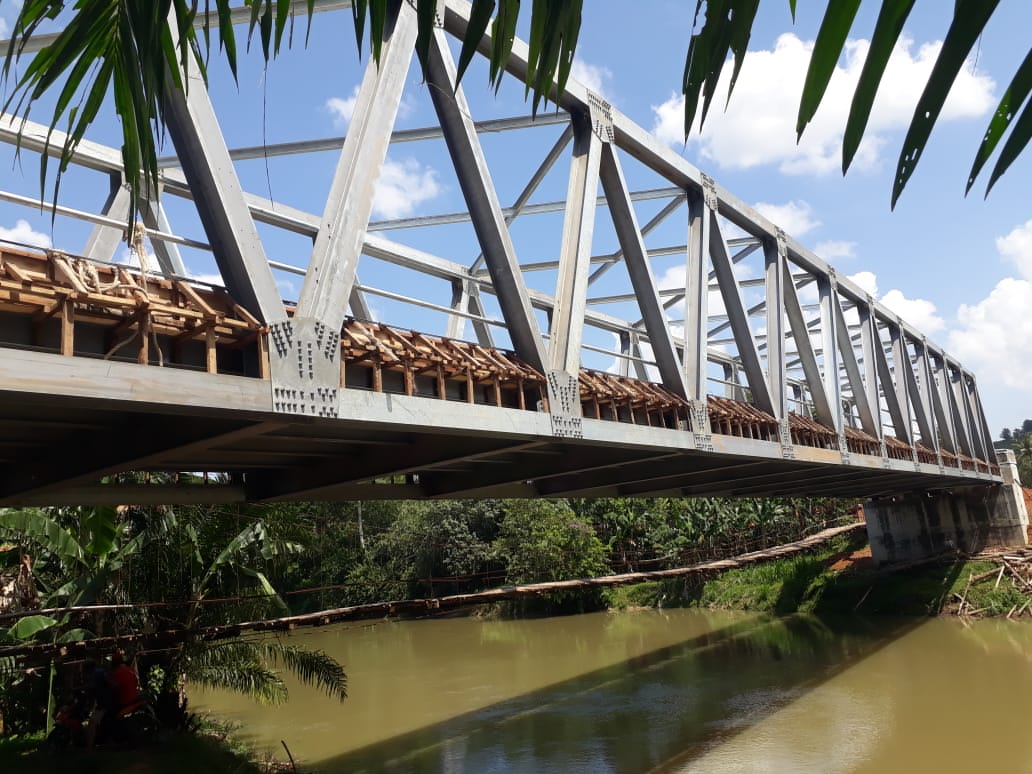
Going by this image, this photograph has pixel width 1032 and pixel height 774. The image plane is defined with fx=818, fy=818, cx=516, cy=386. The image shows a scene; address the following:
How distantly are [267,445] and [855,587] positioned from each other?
2789 cm

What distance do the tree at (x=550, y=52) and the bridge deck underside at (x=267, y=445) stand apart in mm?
2552

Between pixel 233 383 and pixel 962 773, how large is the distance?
1208cm

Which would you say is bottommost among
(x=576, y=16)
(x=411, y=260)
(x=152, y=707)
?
(x=152, y=707)

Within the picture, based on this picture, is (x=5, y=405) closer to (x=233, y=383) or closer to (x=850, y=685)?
(x=233, y=383)

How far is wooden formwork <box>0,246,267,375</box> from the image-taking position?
13.5 feet

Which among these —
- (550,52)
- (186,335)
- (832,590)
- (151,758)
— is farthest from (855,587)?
(550,52)

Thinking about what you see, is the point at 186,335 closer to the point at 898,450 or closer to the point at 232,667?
the point at 232,667

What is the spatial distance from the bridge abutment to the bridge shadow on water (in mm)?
5911

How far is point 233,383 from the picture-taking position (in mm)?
4676

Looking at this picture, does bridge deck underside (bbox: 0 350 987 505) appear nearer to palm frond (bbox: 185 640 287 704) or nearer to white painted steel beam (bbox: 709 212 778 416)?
white painted steel beam (bbox: 709 212 778 416)

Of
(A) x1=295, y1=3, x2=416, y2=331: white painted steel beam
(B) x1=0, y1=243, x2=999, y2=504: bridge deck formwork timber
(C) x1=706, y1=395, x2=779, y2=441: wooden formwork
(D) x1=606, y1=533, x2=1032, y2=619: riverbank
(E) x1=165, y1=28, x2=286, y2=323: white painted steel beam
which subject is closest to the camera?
(B) x1=0, y1=243, x2=999, y2=504: bridge deck formwork timber

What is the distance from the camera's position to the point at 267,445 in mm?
A: 7328

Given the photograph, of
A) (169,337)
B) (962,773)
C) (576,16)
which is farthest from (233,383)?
(962,773)

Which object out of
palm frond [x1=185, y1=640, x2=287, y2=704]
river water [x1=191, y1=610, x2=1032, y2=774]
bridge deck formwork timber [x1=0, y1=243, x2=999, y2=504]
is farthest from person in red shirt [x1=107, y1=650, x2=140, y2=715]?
river water [x1=191, y1=610, x2=1032, y2=774]
